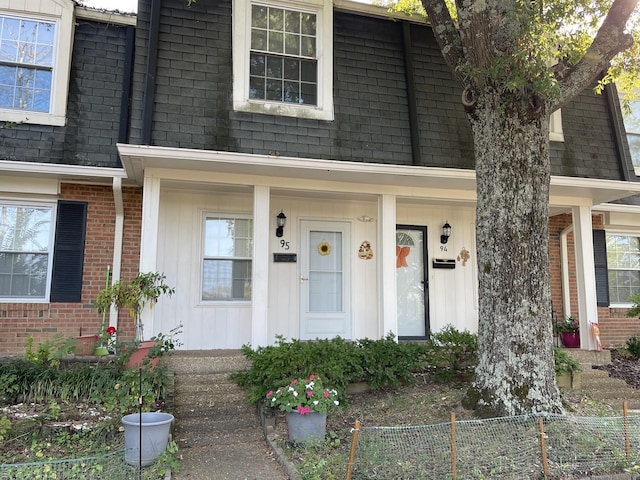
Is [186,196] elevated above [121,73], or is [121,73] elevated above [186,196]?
[121,73]

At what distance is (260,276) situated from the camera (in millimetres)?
6574

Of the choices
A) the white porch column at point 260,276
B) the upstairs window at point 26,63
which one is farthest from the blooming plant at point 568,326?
the upstairs window at point 26,63

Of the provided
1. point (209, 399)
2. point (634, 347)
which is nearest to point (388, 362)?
point (209, 399)

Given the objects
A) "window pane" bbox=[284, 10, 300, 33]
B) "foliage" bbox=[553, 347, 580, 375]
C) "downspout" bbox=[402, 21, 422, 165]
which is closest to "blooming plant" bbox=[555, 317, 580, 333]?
"foliage" bbox=[553, 347, 580, 375]

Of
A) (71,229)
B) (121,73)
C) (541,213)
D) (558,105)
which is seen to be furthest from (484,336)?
(121,73)

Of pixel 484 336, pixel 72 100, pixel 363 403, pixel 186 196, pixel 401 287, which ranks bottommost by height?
pixel 363 403

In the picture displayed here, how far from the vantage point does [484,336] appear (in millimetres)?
5105

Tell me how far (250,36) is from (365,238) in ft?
11.9

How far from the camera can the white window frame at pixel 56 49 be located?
692 centimetres

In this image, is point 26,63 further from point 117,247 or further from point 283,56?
point 283,56

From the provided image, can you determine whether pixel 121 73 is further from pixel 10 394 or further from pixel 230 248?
pixel 10 394

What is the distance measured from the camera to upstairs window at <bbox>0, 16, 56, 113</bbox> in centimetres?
702

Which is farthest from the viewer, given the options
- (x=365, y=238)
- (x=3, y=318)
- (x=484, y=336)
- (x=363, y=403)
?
(x=365, y=238)

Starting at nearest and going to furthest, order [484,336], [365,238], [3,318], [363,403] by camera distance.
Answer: [484,336] → [363,403] → [3,318] → [365,238]
